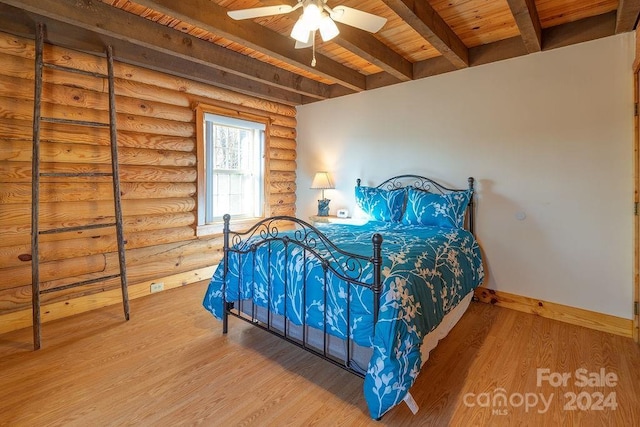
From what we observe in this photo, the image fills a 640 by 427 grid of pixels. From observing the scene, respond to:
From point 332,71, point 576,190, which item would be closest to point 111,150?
point 332,71

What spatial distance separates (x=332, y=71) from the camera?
3.68 metres

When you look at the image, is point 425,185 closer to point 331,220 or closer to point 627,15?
point 331,220

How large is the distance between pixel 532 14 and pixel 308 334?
2939 millimetres

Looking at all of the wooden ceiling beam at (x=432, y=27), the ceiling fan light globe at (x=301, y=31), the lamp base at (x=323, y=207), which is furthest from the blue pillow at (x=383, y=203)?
the ceiling fan light globe at (x=301, y=31)

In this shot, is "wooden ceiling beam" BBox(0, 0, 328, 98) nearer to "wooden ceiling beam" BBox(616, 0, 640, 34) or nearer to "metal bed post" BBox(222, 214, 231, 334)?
"metal bed post" BBox(222, 214, 231, 334)

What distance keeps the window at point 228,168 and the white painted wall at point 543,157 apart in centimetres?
192

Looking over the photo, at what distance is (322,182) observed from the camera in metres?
4.54

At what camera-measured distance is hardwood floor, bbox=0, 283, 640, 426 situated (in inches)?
68.4

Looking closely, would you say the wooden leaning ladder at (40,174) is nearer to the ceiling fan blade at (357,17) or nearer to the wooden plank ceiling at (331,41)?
the wooden plank ceiling at (331,41)

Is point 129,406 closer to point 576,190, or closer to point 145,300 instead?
point 145,300

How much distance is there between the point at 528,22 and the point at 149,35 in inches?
123

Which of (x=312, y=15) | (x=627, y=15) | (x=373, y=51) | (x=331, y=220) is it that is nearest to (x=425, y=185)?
(x=331, y=220)

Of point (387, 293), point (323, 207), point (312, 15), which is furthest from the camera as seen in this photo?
point (323, 207)

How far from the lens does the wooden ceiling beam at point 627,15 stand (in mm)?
2247
